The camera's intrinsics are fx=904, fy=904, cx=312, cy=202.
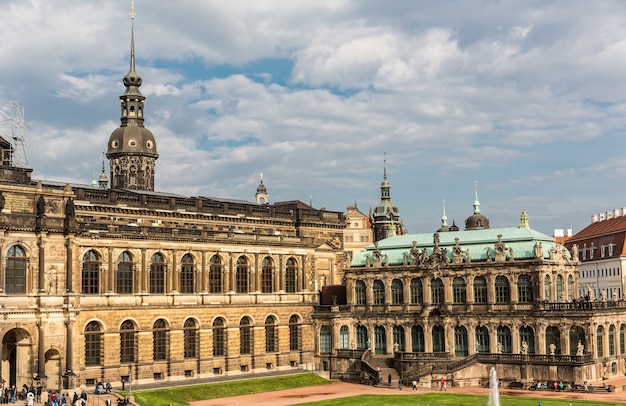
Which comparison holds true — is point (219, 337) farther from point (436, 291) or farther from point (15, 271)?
point (15, 271)

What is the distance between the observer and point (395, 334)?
3868 inches

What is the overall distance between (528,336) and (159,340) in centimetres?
3589

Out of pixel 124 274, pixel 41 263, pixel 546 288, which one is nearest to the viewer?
pixel 41 263

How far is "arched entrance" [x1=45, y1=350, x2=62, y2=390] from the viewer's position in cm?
7438

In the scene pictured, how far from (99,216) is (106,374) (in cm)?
1591

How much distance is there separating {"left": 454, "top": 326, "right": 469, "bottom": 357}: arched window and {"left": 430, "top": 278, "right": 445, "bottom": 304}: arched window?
11.9 ft

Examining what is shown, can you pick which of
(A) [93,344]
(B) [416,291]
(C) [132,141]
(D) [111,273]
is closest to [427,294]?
(B) [416,291]

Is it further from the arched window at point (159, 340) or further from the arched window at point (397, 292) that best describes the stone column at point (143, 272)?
the arched window at point (397, 292)

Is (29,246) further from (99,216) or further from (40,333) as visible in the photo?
(99,216)

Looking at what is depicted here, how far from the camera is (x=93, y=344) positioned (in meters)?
78.9

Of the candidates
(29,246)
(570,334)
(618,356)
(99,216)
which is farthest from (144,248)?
(618,356)

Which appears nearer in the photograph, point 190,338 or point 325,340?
point 190,338

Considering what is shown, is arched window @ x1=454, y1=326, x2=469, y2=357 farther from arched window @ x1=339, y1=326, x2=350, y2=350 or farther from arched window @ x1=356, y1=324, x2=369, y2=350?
arched window @ x1=339, y1=326, x2=350, y2=350

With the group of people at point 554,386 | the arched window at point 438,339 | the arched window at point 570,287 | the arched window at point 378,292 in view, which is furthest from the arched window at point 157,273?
the arched window at point 570,287
